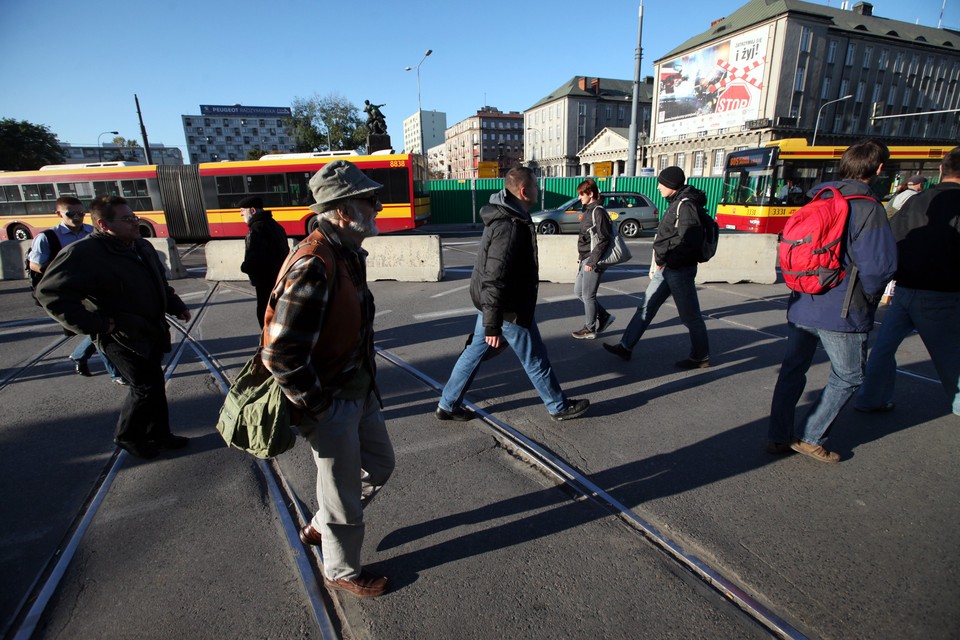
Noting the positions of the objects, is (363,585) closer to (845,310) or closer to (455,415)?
(455,415)

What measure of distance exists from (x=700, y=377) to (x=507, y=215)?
8.89 feet

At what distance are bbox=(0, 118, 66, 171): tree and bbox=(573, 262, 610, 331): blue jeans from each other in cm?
5580

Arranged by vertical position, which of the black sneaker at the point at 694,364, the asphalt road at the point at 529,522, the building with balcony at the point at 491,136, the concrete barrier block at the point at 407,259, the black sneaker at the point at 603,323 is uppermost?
the building with balcony at the point at 491,136

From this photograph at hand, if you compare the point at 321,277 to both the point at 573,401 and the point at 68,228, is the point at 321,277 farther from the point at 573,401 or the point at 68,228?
the point at 68,228

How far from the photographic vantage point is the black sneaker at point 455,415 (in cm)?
379

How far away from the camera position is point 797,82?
45.2 m

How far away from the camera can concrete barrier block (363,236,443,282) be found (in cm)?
966

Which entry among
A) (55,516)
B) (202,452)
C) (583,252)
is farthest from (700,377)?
(55,516)

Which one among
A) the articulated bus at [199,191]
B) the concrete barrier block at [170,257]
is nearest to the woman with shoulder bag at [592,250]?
the concrete barrier block at [170,257]

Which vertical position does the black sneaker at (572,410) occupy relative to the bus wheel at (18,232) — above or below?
below

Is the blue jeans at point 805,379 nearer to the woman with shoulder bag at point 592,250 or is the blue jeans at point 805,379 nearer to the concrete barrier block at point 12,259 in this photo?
the woman with shoulder bag at point 592,250

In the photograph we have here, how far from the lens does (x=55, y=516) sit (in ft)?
9.01

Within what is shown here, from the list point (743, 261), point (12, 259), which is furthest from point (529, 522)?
point (12, 259)

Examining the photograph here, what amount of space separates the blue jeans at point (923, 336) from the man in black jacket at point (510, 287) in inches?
96.6
